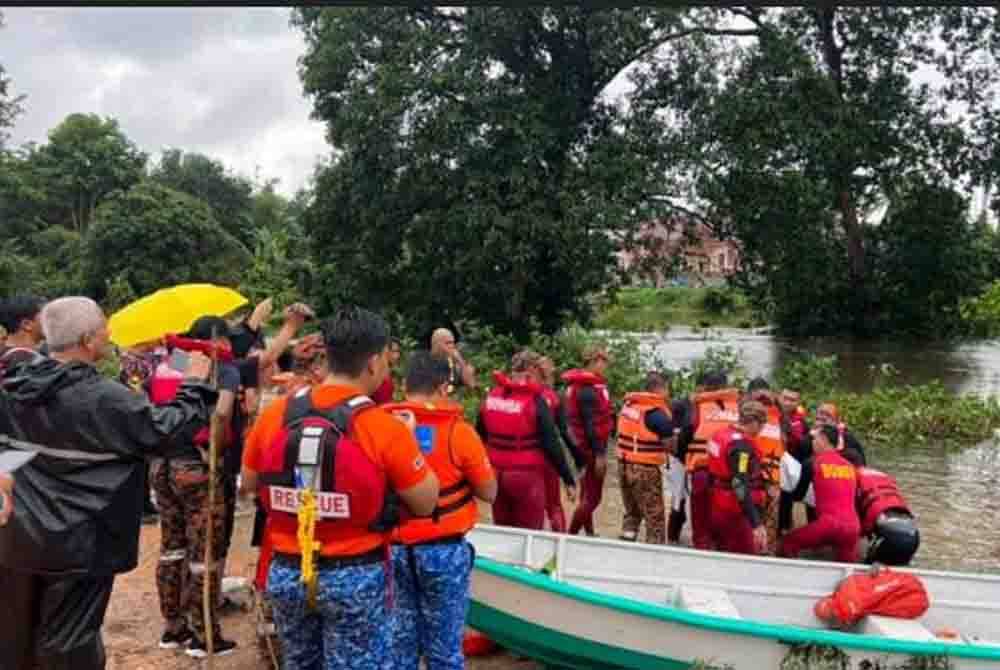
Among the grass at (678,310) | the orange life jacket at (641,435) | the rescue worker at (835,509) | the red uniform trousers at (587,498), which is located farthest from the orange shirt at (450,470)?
the grass at (678,310)

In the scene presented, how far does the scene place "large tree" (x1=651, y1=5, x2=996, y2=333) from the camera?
17.3m

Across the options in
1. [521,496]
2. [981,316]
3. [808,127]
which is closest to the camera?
[521,496]

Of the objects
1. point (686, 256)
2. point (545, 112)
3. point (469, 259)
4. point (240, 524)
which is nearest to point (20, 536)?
point (240, 524)

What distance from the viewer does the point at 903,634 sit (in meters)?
4.98

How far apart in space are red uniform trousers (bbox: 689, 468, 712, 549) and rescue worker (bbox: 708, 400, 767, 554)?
0.13m

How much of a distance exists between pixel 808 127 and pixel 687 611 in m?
14.2

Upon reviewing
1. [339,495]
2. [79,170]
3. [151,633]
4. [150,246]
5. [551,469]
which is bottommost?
[151,633]

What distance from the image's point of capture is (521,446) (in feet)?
20.3

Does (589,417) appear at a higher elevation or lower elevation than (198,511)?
higher

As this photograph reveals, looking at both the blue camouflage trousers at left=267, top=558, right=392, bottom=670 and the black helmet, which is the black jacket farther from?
the black helmet

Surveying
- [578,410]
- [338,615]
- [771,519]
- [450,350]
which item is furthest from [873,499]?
[338,615]

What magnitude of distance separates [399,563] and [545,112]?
15.4 m

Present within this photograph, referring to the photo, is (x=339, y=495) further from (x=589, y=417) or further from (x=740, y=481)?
(x=589, y=417)

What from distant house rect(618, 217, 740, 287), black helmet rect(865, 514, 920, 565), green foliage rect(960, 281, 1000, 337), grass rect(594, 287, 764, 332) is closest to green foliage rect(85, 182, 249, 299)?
grass rect(594, 287, 764, 332)
